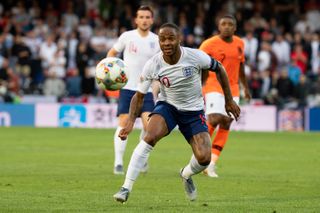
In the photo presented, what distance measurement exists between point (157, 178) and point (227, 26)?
2.81m

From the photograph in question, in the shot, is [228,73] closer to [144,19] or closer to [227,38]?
[227,38]

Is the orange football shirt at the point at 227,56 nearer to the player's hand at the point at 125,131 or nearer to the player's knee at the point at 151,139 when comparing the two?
the player's knee at the point at 151,139

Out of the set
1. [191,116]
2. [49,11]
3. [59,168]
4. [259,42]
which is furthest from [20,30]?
[191,116]

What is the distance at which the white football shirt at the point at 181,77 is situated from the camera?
10984mm

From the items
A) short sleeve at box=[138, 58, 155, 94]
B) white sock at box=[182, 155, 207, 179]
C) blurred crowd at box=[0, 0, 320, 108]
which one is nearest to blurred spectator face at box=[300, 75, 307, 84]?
blurred crowd at box=[0, 0, 320, 108]

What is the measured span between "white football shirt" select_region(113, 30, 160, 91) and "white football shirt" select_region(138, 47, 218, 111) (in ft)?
12.4

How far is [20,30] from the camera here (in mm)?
32438

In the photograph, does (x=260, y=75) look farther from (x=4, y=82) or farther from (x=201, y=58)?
(x=201, y=58)

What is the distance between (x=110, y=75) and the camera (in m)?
13.0

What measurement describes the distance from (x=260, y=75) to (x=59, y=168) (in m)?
17.1

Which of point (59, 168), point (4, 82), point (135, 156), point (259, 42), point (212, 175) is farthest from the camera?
point (259, 42)

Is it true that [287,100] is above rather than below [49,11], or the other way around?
below

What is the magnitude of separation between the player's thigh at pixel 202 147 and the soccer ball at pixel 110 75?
2173mm

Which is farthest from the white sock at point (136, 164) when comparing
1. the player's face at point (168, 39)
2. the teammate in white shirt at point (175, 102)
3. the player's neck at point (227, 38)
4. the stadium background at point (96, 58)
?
the stadium background at point (96, 58)
